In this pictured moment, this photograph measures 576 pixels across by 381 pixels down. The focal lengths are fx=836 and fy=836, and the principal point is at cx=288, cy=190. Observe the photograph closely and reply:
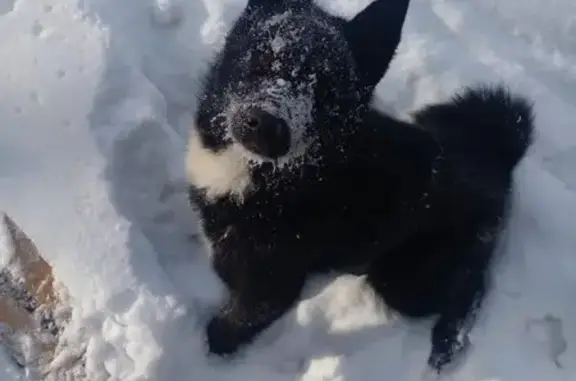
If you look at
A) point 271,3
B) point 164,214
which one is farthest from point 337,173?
point 164,214

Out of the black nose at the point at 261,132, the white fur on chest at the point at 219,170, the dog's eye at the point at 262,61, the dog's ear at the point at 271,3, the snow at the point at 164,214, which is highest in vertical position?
the dog's ear at the point at 271,3

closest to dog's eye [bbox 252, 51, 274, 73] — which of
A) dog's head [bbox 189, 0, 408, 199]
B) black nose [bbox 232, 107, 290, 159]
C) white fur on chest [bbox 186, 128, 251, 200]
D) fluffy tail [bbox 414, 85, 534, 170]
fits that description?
dog's head [bbox 189, 0, 408, 199]

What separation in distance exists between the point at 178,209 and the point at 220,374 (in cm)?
79

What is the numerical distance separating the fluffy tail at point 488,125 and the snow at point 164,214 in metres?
0.55

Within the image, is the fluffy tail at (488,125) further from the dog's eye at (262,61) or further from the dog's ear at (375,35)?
the dog's eye at (262,61)

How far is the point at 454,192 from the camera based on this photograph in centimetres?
339

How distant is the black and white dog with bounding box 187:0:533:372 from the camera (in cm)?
276

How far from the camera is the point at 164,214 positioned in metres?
3.79

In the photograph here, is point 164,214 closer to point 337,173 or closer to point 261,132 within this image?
point 337,173

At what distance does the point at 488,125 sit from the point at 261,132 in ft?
4.19

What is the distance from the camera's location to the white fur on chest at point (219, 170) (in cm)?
294

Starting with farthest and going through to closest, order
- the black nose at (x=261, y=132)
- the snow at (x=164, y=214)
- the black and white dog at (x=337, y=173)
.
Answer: the snow at (x=164, y=214)
the black and white dog at (x=337, y=173)
the black nose at (x=261, y=132)

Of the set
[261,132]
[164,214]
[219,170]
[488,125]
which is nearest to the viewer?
[261,132]

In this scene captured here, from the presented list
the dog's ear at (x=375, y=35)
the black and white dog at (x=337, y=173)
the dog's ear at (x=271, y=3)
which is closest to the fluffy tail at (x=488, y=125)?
the black and white dog at (x=337, y=173)
